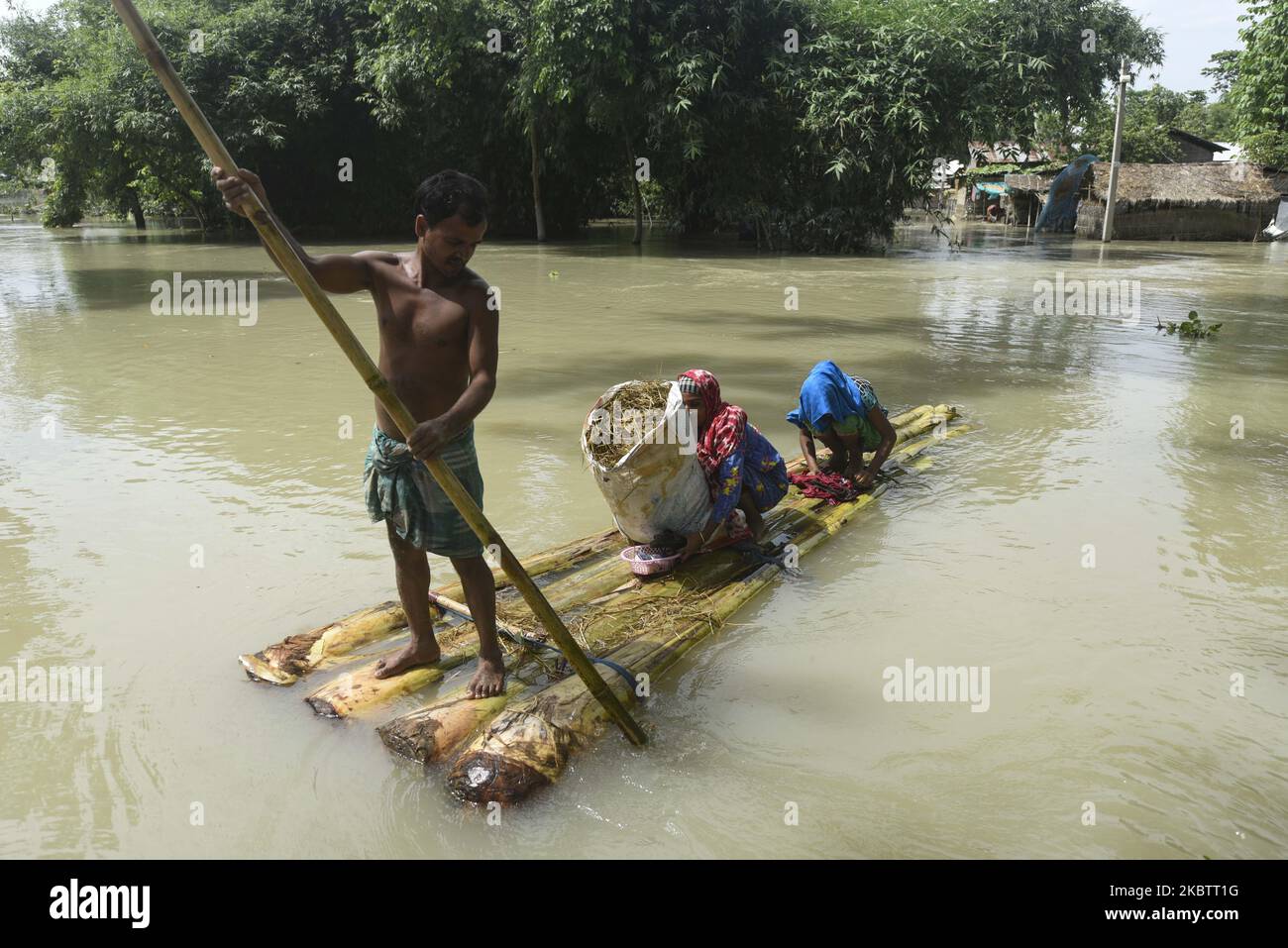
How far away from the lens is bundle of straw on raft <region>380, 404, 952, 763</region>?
2.57m

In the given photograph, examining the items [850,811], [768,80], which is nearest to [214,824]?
[850,811]

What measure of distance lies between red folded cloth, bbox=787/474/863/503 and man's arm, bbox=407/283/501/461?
94.9 inches

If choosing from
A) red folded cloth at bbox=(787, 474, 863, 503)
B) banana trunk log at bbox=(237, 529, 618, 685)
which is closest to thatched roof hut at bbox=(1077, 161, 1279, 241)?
red folded cloth at bbox=(787, 474, 863, 503)

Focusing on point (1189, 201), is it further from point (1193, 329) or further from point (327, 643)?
point (327, 643)

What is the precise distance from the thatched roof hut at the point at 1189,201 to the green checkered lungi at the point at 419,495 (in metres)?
25.6

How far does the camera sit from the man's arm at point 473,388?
2.31 metres

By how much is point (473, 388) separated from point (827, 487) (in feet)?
8.47

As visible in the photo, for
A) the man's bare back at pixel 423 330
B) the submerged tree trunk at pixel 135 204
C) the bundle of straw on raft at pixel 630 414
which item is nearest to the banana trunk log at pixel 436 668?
the bundle of straw on raft at pixel 630 414

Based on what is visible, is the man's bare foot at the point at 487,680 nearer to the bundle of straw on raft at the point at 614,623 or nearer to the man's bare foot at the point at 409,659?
the bundle of straw on raft at the point at 614,623

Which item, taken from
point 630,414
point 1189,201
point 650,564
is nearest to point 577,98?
point 1189,201

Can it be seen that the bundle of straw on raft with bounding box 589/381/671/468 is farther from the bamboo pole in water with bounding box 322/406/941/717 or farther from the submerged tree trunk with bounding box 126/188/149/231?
the submerged tree trunk with bounding box 126/188/149/231

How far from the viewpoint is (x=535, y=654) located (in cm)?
300

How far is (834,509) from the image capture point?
4496mm

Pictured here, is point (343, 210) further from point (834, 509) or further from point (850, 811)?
point (850, 811)
